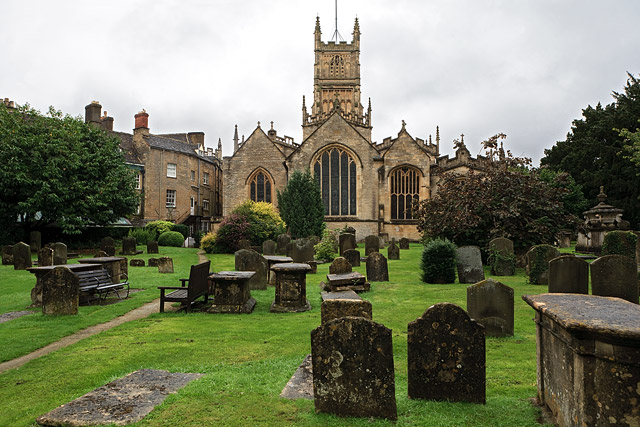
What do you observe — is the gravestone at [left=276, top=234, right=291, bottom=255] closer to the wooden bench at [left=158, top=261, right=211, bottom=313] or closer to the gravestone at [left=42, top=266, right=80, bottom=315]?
the wooden bench at [left=158, top=261, right=211, bottom=313]

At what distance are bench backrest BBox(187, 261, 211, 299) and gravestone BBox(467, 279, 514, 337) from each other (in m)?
5.67

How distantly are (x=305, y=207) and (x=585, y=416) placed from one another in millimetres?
27985

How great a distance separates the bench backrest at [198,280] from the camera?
29.7 feet

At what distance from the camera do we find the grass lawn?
3.95 meters

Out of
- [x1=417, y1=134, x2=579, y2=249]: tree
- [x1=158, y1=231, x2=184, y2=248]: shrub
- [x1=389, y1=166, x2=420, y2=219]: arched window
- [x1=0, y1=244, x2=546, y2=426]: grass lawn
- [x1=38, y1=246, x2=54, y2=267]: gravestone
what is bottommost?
[x1=0, y1=244, x2=546, y2=426]: grass lawn

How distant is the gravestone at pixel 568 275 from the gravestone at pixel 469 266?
4.83m

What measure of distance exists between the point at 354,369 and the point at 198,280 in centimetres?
643

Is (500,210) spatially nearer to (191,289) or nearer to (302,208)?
(191,289)

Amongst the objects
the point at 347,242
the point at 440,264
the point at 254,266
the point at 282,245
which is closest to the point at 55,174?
the point at 282,245

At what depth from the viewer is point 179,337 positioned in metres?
7.14

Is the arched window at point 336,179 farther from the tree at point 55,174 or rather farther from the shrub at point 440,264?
the shrub at point 440,264

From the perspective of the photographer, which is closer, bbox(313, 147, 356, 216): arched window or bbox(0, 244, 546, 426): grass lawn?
bbox(0, 244, 546, 426): grass lawn

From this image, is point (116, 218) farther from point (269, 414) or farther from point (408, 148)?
point (269, 414)

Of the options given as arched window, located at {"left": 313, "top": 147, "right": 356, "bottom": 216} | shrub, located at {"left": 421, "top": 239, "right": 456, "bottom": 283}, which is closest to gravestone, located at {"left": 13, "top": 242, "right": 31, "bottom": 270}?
shrub, located at {"left": 421, "top": 239, "right": 456, "bottom": 283}
